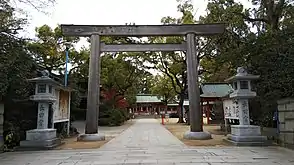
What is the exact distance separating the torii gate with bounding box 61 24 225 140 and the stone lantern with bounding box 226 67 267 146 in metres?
2.01

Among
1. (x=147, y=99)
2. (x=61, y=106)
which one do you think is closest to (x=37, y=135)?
(x=61, y=106)

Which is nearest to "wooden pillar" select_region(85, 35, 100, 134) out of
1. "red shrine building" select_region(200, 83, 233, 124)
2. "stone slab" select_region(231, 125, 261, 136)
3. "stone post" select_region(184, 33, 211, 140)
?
"stone post" select_region(184, 33, 211, 140)

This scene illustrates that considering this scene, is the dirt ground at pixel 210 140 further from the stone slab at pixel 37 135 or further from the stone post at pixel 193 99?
the stone slab at pixel 37 135

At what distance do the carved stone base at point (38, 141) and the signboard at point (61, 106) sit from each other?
2.70m

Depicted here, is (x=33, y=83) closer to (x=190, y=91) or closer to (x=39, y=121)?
(x=39, y=121)

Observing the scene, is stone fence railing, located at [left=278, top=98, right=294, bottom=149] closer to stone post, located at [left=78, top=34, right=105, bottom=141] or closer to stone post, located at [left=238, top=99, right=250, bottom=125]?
stone post, located at [left=238, top=99, right=250, bottom=125]

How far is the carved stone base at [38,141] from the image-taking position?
34.1 ft

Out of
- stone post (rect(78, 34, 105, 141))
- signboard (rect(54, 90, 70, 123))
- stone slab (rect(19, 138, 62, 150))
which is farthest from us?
signboard (rect(54, 90, 70, 123))

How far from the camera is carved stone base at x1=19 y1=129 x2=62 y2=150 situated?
34.1 feet

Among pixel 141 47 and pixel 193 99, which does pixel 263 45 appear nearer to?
pixel 193 99

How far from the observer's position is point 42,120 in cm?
1111

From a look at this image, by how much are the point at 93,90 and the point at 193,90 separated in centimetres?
481

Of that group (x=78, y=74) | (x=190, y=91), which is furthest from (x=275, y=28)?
(x=78, y=74)

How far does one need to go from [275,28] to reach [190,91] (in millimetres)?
5643
